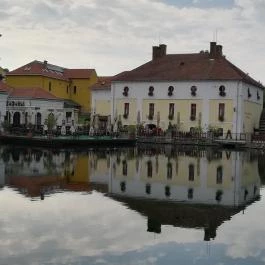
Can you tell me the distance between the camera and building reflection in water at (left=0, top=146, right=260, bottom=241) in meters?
16.7

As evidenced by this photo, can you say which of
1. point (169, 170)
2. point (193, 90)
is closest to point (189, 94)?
point (193, 90)

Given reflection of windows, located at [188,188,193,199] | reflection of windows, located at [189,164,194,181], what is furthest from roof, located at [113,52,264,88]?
reflection of windows, located at [188,188,193,199]

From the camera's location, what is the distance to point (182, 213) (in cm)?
1659

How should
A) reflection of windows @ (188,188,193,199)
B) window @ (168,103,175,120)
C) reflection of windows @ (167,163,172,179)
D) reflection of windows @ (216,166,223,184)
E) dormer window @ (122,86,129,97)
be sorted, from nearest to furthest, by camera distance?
reflection of windows @ (188,188,193,199), reflection of windows @ (216,166,223,184), reflection of windows @ (167,163,172,179), window @ (168,103,175,120), dormer window @ (122,86,129,97)

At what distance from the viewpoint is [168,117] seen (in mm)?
66062

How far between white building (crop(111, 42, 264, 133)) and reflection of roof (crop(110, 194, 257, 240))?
4512 centimetres

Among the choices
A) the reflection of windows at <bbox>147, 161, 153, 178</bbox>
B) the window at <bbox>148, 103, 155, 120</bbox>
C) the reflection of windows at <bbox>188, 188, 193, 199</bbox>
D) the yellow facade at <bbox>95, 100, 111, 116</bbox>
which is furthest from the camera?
the yellow facade at <bbox>95, 100, 111, 116</bbox>

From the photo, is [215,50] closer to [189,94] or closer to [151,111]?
[189,94]

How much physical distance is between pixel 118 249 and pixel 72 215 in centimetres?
370

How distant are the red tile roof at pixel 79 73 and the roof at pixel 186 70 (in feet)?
46.1

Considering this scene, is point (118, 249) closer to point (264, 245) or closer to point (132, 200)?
point (264, 245)

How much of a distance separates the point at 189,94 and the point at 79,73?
77.1 feet

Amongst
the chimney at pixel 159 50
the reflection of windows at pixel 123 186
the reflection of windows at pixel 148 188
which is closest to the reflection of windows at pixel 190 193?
the reflection of windows at pixel 148 188

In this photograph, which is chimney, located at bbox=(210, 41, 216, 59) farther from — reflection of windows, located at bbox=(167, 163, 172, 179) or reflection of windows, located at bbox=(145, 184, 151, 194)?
reflection of windows, located at bbox=(145, 184, 151, 194)
